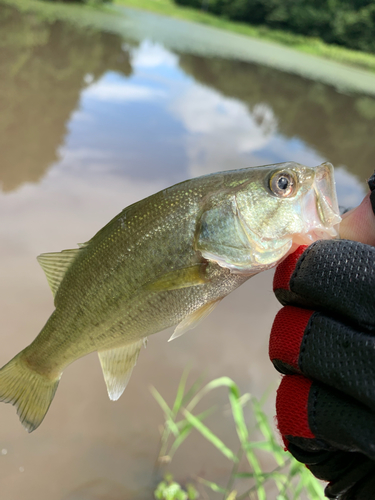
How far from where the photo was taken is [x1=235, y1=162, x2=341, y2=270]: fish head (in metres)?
1.62

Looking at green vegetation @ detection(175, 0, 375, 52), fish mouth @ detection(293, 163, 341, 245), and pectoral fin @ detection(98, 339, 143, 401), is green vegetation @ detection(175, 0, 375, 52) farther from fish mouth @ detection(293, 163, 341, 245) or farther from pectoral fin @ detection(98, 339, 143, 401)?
pectoral fin @ detection(98, 339, 143, 401)

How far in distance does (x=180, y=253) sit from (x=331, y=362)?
752 mm

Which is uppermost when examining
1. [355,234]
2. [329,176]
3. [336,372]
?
[329,176]

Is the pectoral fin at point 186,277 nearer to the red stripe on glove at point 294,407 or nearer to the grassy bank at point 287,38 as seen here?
the red stripe on glove at point 294,407

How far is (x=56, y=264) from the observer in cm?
195

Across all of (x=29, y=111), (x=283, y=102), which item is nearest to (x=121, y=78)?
(x=29, y=111)

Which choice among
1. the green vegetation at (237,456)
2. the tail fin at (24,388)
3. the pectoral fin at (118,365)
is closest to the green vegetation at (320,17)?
the green vegetation at (237,456)

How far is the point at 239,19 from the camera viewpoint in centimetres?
6128

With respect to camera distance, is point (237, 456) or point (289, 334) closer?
point (289, 334)

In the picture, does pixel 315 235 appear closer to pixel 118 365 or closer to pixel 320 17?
pixel 118 365

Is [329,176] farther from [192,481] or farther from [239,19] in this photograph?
[239,19]

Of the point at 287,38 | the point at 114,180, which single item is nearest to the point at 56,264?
the point at 114,180

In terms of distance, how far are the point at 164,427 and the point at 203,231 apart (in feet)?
6.96

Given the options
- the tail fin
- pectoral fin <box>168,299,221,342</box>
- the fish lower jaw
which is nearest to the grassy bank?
the fish lower jaw
